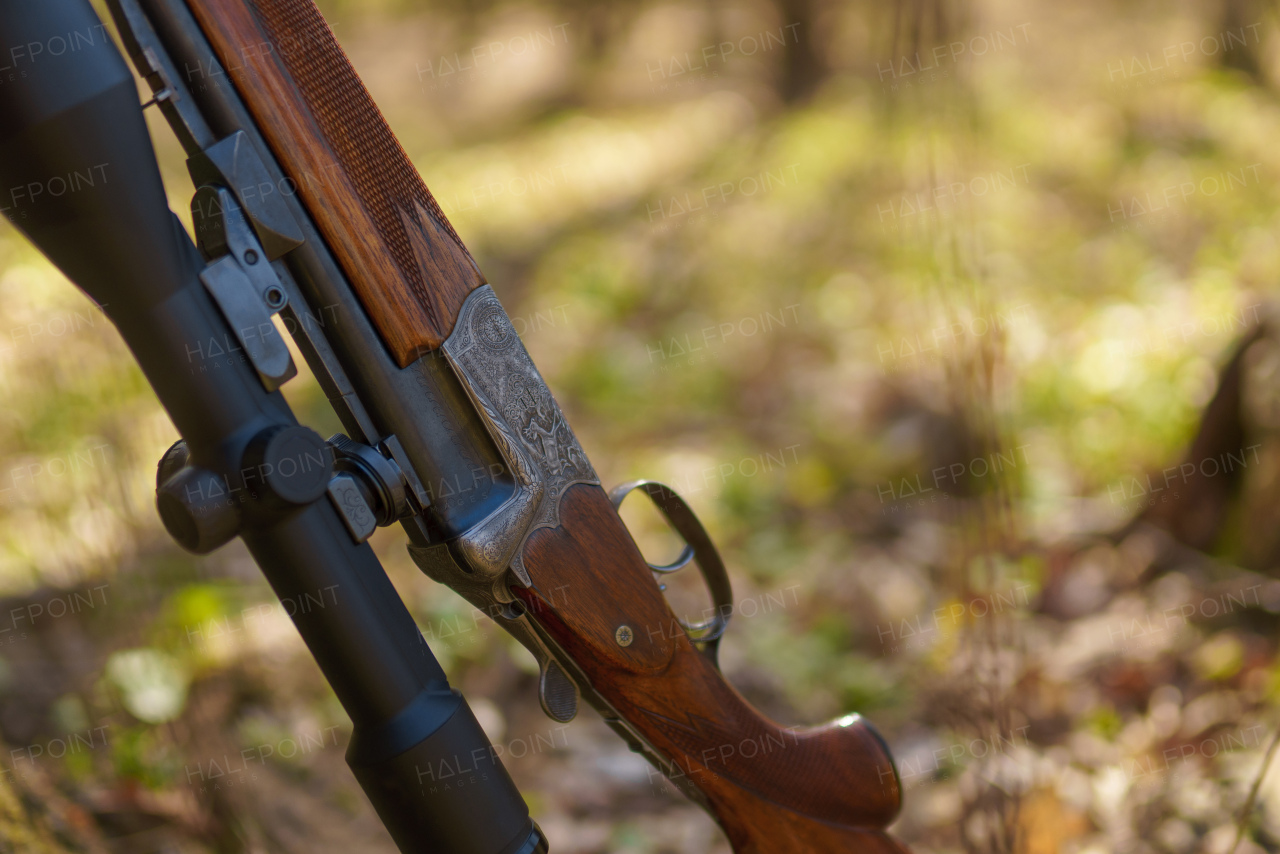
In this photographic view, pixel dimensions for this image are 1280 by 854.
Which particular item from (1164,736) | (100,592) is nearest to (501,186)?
(100,592)

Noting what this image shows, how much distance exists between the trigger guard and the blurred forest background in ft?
1.31

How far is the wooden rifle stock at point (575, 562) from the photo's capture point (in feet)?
3.45

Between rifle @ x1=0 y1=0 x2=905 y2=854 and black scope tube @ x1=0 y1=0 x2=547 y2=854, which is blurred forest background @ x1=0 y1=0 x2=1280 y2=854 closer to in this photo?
rifle @ x1=0 y1=0 x2=905 y2=854

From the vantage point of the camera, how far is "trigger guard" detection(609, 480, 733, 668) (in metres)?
1.39

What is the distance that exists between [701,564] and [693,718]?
0.84 ft

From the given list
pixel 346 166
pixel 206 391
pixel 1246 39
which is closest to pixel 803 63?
pixel 1246 39

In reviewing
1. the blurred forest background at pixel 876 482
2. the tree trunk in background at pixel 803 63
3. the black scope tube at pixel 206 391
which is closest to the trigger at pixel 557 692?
the black scope tube at pixel 206 391

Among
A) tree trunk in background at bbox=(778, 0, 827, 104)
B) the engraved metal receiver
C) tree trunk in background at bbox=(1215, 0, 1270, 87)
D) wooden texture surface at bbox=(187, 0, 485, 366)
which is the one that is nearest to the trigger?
the engraved metal receiver

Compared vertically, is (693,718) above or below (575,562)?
below

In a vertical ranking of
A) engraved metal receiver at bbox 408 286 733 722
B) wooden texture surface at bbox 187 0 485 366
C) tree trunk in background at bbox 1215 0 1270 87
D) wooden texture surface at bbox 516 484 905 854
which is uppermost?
wooden texture surface at bbox 187 0 485 366

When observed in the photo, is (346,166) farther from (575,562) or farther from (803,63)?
(803,63)

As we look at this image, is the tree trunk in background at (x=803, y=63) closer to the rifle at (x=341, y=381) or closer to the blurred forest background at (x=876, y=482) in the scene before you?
the blurred forest background at (x=876, y=482)

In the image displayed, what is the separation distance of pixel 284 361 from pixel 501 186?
667 cm

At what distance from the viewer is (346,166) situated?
109cm
